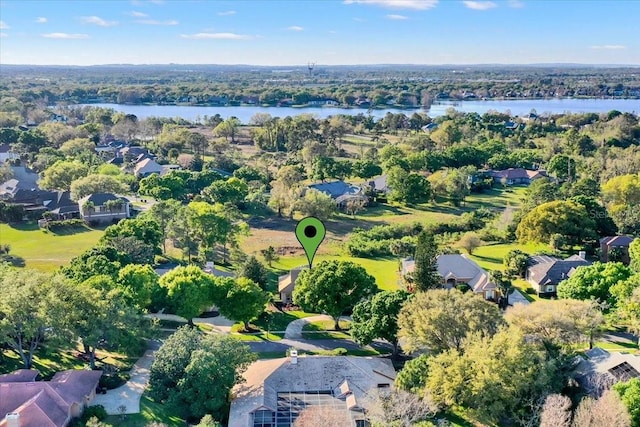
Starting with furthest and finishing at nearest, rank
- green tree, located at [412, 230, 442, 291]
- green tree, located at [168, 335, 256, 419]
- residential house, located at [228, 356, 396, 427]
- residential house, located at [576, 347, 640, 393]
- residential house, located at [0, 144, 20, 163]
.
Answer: residential house, located at [0, 144, 20, 163], green tree, located at [412, 230, 442, 291], residential house, located at [576, 347, 640, 393], residential house, located at [228, 356, 396, 427], green tree, located at [168, 335, 256, 419]

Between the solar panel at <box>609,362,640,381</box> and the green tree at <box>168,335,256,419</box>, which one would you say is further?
the solar panel at <box>609,362,640,381</box>

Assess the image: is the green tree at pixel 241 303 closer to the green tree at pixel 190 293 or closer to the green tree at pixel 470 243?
the green tree at pixel 190 293

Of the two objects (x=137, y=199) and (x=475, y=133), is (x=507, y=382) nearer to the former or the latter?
(x=137, y=199)

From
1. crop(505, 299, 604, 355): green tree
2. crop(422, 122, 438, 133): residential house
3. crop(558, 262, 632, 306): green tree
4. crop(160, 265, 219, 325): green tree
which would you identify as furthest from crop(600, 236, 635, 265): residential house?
crop(422, 122, 438, 133): residential house

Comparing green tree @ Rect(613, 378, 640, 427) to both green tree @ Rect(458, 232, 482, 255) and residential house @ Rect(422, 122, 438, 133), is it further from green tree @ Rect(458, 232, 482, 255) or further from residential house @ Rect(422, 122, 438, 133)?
residential house @ Rect(422, 122, 438, 133)

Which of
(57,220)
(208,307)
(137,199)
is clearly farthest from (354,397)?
(137,199)

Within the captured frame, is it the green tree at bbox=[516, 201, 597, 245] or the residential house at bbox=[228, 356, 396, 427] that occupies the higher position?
the green tree at bbox=[516, 201, 597, 245]
